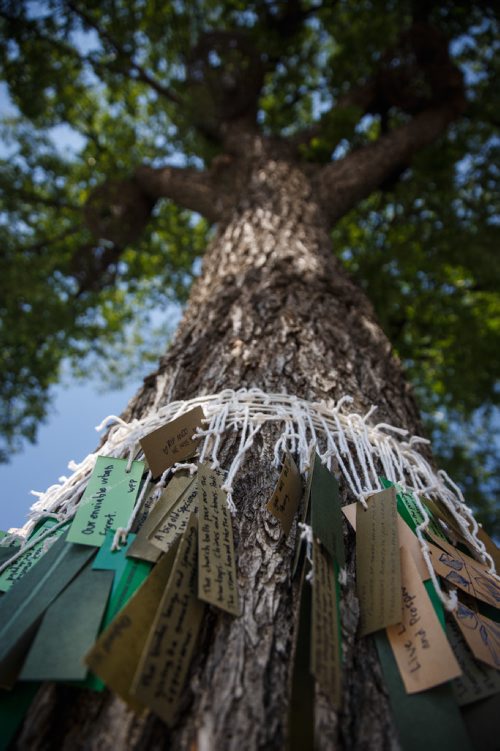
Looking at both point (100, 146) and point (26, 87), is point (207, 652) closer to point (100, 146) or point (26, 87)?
point (26, 87)

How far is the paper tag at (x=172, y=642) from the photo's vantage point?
1.66ft

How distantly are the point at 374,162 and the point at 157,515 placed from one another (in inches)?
137

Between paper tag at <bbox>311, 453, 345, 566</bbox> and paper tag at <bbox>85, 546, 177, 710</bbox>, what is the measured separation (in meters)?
0.25

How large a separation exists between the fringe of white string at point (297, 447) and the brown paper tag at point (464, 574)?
0.06 meters

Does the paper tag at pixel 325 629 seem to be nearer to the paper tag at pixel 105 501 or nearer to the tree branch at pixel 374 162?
the paper tag at pixel 105 501

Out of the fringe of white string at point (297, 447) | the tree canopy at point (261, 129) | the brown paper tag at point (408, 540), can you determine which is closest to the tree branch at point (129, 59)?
the tree canopy at point (261, 129)

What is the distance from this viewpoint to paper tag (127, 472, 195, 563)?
68cm

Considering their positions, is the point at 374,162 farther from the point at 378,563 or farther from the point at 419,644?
the point at 419,644

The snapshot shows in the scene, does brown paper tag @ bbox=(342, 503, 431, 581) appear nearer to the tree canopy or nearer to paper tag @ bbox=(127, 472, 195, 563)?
paper tag @ bbox=(127, 472, 195, 563)

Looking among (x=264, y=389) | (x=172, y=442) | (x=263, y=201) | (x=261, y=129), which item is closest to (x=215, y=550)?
(x=172, y=442)

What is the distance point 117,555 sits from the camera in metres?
0.69

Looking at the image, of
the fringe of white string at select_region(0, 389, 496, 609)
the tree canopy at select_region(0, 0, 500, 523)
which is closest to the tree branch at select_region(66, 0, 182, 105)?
the tree canopy at select_region(0, 0, 500, 523)

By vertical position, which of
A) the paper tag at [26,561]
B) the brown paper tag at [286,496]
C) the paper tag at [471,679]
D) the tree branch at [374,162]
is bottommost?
the paper tag at [471,679]

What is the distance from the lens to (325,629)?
595mm
